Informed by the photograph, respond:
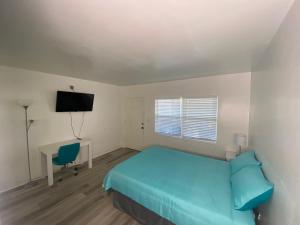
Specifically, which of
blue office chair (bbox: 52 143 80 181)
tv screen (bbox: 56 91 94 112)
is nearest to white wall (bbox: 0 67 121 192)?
tv screen (bbox: 56 91 94 112)

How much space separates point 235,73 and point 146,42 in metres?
2.45

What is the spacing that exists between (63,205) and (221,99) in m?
3.81

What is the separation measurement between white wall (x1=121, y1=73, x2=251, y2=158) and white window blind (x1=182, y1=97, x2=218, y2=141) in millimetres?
142

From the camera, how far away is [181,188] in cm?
168

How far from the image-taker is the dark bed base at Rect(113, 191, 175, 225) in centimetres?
168

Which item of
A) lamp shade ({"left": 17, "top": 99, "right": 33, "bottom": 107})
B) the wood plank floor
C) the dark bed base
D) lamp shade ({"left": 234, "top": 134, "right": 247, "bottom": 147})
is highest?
lamp shade ({"left": 17, "top": 99, "right": 33, "bottom": 107})

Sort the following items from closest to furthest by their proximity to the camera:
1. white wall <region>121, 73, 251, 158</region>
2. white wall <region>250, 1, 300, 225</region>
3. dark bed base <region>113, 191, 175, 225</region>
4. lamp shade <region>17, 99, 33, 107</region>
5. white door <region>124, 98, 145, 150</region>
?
white wall <region>250, 1, 300, 225</region> → dark bed base <region>113, 191, 175, 225</region> → lamp shade <region>17, 99, 33, 107</region> → white wall <region>121, 73, 251, 158</region> → white door <region>124, 98, 145, 150</region>

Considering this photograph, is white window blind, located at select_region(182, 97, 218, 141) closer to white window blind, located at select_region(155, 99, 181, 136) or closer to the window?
the window

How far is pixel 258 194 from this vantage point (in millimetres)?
1266

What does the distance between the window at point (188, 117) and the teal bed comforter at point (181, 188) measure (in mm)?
1124

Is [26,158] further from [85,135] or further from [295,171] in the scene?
[295,171]

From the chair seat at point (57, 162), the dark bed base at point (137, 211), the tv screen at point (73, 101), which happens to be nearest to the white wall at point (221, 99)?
the tv screen at point (73, 101)

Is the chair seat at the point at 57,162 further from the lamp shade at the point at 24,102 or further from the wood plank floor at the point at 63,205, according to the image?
the lamp shade at the point at 24,102

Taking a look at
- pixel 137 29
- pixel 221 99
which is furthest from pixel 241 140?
pixel 137 29
